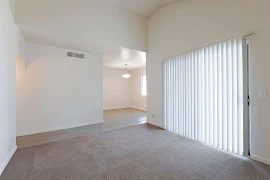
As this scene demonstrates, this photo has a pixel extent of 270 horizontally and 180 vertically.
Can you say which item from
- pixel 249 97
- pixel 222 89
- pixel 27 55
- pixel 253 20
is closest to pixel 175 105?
pixel 222 89

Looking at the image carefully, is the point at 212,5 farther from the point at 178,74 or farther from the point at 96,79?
the point at 96,79

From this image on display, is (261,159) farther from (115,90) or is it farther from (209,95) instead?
(115,90)

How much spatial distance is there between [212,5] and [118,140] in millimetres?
3645

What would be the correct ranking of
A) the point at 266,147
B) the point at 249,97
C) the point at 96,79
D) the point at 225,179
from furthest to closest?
the point at 96,79 < the point at 249,97 < the point at 266,147 < the point at 225,179

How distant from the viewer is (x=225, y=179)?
1.88m

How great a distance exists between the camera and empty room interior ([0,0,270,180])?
86.7 inches

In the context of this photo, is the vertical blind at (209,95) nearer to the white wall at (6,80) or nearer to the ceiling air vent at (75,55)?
the ceiling air vent at (75,55)

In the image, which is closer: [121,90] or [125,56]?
[125,56]

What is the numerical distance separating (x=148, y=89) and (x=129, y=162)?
2806mm

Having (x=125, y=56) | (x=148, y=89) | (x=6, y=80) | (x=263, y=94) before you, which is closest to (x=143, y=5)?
(x=125, y=56)

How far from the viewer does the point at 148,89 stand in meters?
4.77

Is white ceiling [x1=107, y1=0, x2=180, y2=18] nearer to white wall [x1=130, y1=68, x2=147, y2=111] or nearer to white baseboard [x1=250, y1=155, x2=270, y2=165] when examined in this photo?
white wall [x1=130, y1=68, x2=147, y2=111]

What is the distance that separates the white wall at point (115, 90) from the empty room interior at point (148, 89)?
3.34m

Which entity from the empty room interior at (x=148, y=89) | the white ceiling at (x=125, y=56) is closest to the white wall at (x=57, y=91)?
the empty room interior at (x=148, y=89)
